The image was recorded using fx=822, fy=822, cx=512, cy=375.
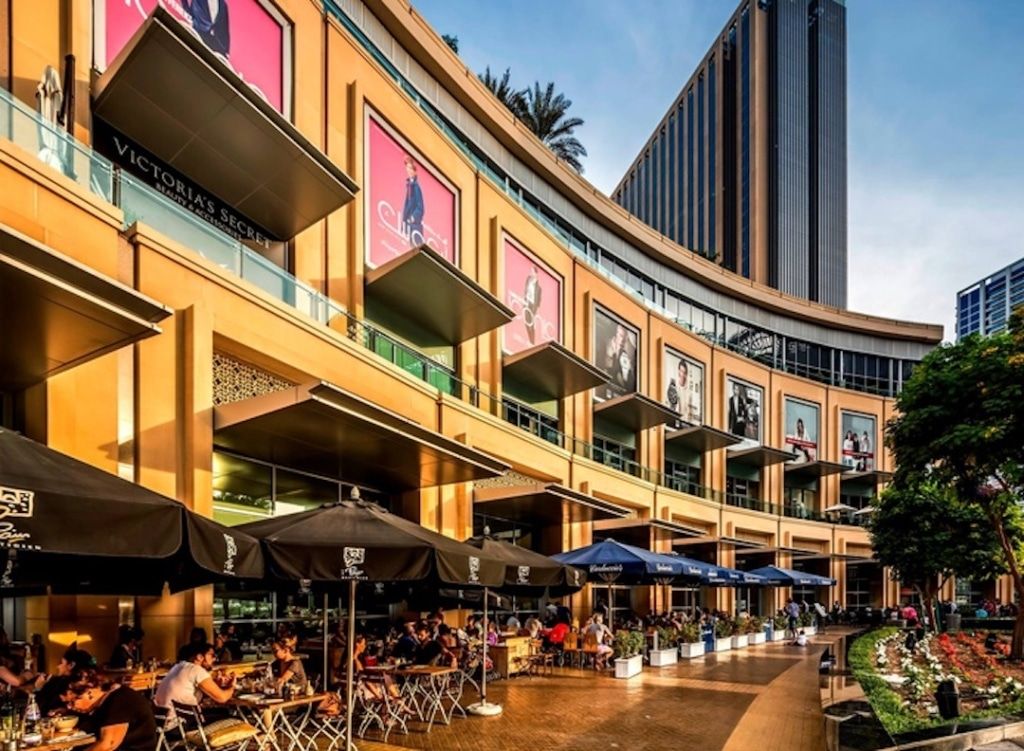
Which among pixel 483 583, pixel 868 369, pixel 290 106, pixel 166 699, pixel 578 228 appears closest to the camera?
pixel 166 699

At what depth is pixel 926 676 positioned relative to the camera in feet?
47.9

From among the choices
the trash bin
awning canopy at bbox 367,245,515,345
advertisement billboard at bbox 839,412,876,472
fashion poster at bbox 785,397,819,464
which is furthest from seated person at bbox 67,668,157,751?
advertisement billboard at bbox 839,412,876,472

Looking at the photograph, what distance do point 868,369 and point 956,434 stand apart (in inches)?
1694

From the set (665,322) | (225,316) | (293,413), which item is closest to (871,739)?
(293,413)

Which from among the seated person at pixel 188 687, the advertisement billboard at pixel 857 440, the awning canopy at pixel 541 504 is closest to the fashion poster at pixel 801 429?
the advertisement billboard at pixel 857 440

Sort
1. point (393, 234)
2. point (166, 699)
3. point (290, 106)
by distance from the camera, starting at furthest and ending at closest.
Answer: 1. point (393, 234)
2. point (290, 106)
3. point (166, 699)

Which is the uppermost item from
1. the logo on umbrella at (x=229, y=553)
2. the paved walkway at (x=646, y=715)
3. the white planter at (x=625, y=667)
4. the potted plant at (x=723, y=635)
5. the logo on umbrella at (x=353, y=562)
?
the logo on umbrella at (x=229, y=553)

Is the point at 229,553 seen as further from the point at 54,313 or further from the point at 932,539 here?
the point at 932,539

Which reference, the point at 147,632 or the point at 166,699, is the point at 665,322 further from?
the point at 166,699

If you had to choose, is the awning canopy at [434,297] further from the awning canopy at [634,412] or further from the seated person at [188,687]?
the seated person at [188,687]

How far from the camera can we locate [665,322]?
39281 mm

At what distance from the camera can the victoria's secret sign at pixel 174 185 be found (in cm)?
1358

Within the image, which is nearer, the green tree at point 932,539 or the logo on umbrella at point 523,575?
the logo on umbrella at point 523,575

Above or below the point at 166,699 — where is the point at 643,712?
below
